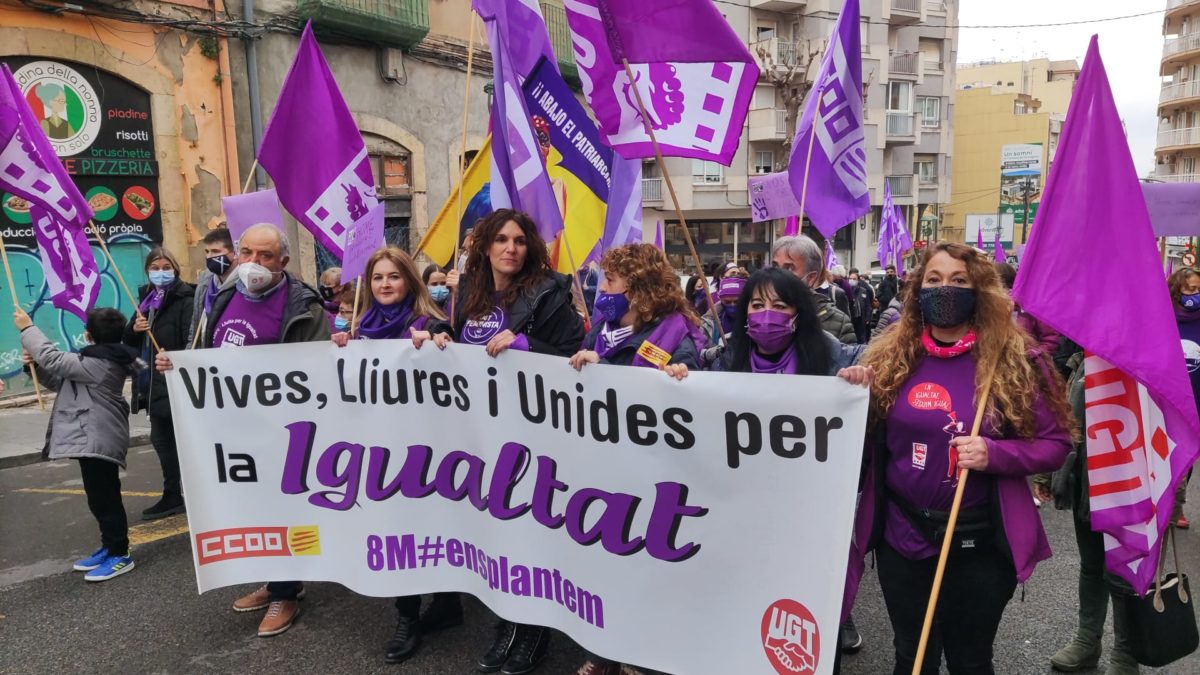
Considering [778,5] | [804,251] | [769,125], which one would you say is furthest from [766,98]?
[804,251]

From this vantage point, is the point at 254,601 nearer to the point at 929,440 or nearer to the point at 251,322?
the point at 251,322

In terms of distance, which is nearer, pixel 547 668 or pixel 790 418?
pixel 790 418

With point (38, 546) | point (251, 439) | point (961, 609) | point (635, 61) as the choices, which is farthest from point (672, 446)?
point (38, 546)

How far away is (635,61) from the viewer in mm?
3568

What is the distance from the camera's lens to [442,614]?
3898mm

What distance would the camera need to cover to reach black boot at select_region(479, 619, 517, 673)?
350 centimetres

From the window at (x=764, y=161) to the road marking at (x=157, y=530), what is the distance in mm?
32029

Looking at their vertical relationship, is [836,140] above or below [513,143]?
above

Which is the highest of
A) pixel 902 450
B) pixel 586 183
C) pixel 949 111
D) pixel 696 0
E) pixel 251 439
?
pixel 949 111

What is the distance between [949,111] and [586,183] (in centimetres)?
4121

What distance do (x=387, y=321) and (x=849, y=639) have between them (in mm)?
2612

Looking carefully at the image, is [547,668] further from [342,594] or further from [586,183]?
[586,183]

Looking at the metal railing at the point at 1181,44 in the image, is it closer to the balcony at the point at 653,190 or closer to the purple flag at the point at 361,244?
the balcony at the point at 653,190

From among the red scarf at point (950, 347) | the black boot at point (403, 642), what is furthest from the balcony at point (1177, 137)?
the black boot at point (403, 642)
